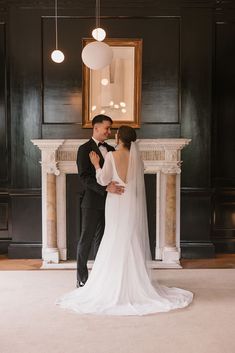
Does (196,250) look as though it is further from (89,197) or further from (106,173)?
(106,173)

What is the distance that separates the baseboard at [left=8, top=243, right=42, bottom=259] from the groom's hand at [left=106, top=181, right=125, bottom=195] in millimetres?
2373

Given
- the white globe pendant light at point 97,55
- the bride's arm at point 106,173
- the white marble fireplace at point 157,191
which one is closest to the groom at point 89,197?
the bride's arm at point 106,173

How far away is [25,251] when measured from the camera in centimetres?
637

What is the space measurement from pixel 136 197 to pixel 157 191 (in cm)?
194

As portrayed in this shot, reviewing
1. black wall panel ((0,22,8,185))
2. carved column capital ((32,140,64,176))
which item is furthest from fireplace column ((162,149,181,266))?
black wall panel ((0,22,8,185))

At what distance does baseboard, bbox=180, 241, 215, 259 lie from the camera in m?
6.36

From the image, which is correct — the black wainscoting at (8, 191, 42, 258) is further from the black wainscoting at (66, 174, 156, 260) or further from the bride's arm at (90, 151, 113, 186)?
the bride's arm at (90, 151, 113, 186)

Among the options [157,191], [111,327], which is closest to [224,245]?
[157,191]

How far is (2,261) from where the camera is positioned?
6242 millimetres

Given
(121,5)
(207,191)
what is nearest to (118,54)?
(121,5)

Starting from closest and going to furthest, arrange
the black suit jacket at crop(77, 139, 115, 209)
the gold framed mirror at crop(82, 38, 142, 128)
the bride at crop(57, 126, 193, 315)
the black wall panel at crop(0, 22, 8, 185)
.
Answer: the bride at crop(57, 126, 193, 315)
the black suit jacket at crop(77, 139, 115, 209)
the gold framed mirror at crop(82, 38, 142, 128)
the black wall panel at crop(0, 22, 8, 185)

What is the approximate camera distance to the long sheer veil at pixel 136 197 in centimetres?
430

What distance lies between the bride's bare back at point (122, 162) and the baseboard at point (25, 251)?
2465 mm

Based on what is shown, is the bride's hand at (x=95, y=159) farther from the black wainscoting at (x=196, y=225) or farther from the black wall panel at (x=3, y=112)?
the black wall panel at (x=3, y=112)
